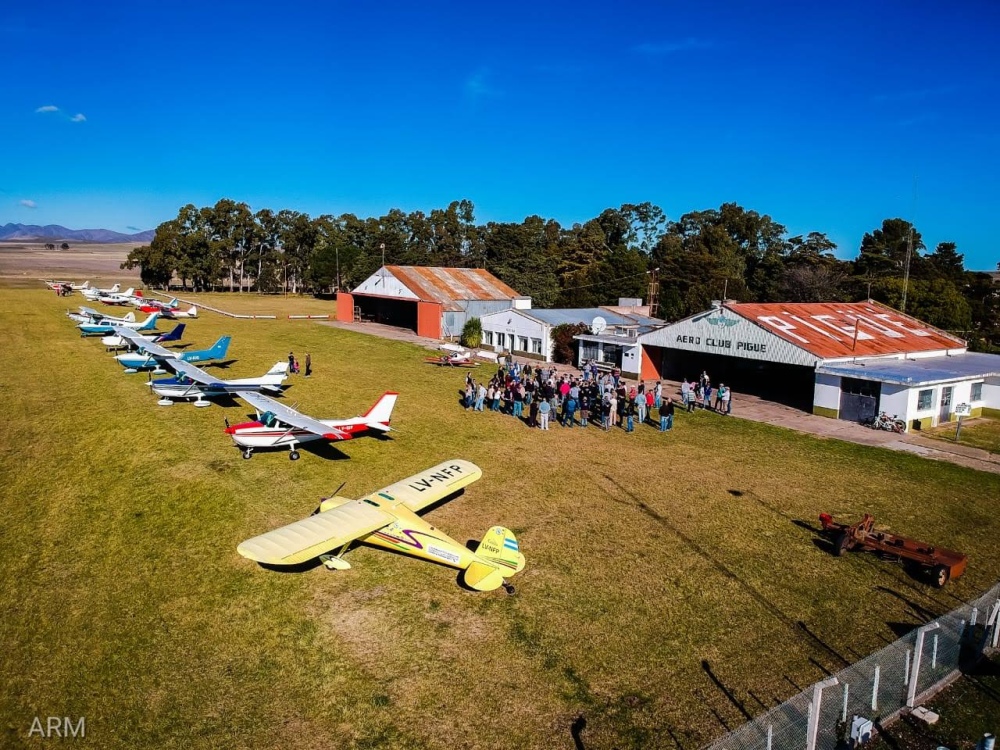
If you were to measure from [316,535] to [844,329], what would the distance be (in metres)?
29.1

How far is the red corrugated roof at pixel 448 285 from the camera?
50.9 metres

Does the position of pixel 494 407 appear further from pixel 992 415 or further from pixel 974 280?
pixel 974 280

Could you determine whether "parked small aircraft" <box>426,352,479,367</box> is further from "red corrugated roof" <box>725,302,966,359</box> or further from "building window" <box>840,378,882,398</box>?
"building window" <box>840,378,882,398</box>

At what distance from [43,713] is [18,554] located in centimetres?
593

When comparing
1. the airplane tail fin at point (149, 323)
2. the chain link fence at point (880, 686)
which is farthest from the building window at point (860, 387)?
the airplane tail fin at point (149, 323)

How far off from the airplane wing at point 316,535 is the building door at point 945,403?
81.3ft

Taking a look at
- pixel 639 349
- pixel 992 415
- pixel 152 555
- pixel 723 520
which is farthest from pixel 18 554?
pixel 992 415

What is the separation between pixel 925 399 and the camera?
24.9 m

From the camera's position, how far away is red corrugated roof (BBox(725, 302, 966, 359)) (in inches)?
1094

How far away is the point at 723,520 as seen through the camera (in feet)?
50.7

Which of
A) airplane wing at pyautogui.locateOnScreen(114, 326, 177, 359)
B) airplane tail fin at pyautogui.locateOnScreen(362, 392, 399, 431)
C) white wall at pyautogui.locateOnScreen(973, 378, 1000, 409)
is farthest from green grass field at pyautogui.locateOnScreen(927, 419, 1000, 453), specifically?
airplane wing at pyautogui.locateOnScreen(114, 326, 177, 359)

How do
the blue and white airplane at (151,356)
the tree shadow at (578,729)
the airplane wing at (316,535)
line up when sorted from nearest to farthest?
the tree shadow at (578,729), the airplane wing at (316,535), the blue and white airplane at (151,356)

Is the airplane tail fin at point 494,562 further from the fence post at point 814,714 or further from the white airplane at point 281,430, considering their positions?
the white airplane at point 281,430

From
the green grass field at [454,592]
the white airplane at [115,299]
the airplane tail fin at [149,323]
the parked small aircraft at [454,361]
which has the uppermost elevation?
the white airplane at [115,299]
